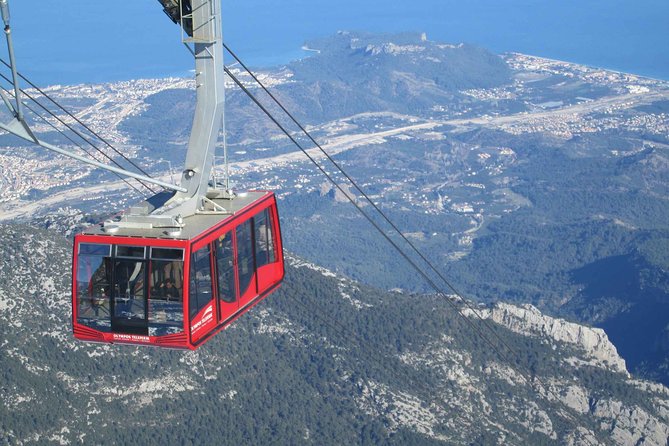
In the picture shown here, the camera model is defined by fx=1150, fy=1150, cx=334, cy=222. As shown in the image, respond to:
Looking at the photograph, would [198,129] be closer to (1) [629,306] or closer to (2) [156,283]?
(2) [156,283]

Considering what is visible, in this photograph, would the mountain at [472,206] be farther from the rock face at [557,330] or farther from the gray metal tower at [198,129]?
the gray metal tower at [198,129]

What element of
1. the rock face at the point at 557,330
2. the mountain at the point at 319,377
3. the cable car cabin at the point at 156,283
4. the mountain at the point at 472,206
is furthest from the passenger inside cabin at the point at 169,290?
the mountain at the point at 472,206

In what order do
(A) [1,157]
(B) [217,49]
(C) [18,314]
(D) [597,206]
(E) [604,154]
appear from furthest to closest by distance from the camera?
1. (E) [604,154]
2. (D) [597,206]
3. (A) [1,157]
4. (C) [18,314]
5. (B) [217,49]

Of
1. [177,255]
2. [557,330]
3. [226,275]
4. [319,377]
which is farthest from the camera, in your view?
[557,330]

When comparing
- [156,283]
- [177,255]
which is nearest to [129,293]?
[156,283]

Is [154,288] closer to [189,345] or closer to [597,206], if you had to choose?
[189,345]

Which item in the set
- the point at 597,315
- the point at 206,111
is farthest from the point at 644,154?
the point at 206,111
